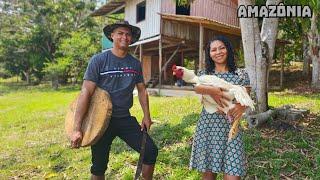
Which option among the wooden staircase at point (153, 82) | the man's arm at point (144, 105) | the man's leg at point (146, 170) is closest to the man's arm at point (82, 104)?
the man's arm at point (144, 105)

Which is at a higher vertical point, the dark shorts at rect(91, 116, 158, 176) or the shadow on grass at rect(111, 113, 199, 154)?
the dark shorts at rect(91, 116, 158, 176)

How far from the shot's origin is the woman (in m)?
3.97

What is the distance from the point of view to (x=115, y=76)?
455 cm

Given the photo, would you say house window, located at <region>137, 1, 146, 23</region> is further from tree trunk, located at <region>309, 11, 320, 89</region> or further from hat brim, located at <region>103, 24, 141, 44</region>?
hat brim, located at <region>103, 24, 141, 44</region>

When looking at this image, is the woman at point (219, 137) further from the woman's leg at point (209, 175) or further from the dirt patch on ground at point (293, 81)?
the dirt patch on ground at point (293, 81)

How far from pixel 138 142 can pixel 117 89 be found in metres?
0.62

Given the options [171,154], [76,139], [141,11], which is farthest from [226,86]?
[141,11]

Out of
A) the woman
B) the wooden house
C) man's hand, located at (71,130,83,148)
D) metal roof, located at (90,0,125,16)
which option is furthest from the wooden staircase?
the woman

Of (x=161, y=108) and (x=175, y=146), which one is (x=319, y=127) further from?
(x=161, y=108)

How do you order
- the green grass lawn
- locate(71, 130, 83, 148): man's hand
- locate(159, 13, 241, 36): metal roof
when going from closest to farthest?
locate(71, 130, 83, 148): man's hand < the green grass lawn < locate(159, 13, 241, 36): metal roof

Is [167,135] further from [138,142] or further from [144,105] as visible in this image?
[138,142]

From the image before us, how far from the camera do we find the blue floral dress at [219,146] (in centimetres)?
399

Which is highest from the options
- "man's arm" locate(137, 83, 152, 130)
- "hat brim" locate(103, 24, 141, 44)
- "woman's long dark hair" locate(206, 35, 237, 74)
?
"hat brim" locate(103, 24, 141, 44)

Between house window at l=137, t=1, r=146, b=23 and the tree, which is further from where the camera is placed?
house window at l=137, t=1, r=146, b=23
